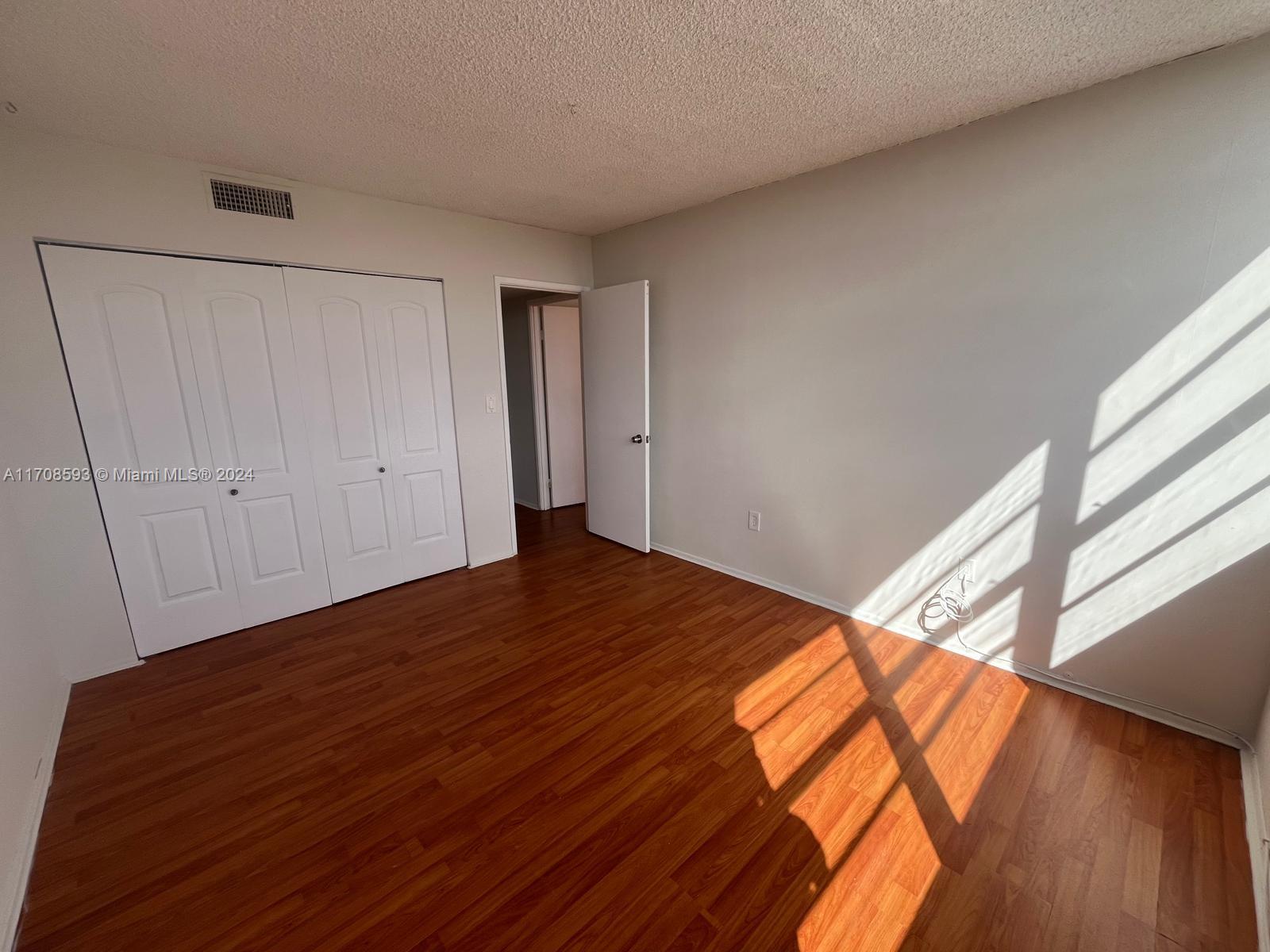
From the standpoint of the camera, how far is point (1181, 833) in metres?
1.56

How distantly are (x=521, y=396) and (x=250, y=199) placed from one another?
2.72 m

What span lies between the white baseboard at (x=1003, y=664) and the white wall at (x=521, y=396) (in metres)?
2.36

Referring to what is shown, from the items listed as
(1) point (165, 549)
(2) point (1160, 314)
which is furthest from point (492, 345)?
(2) point (1160, 314)

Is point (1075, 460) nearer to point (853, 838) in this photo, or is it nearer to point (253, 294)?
point (853, 838)

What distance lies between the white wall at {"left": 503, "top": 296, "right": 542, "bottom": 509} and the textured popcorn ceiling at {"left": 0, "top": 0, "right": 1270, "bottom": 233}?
235cm

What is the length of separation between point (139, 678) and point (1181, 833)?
4.19 m

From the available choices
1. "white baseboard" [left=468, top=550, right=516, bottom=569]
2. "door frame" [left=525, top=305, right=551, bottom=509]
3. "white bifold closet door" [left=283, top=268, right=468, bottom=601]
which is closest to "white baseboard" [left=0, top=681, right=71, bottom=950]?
"white bifold closet door" [left=283, top=268, right=468, bottom=601]

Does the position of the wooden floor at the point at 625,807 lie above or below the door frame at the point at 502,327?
below

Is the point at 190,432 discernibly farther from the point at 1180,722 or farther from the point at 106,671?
the point at 1180,722

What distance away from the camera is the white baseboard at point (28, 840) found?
129cm

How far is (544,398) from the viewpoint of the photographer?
4910 mm

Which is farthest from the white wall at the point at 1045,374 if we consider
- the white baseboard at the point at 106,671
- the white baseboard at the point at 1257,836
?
the white baseboard at the point at 106,671

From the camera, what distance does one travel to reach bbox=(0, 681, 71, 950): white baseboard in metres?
1.29

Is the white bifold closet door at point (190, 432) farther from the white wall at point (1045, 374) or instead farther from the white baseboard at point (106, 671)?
the white wall at point (1045, 374)
